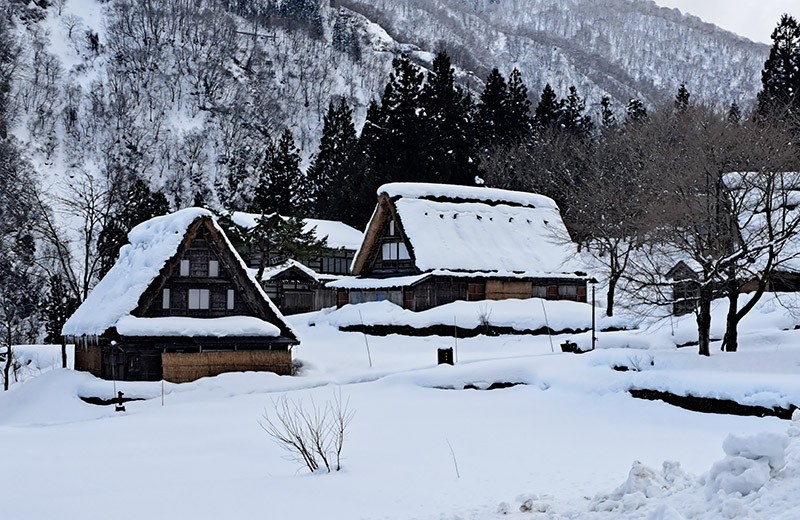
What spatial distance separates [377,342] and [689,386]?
16483 millimetres

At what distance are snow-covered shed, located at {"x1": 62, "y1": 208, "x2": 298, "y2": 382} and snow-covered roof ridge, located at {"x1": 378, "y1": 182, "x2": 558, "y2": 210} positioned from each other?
14189 mm

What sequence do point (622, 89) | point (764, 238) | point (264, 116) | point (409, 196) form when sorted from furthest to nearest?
1. point (622, 89)
2. point (264, 116)
3. point (409, 196)
4. point (764, 238)

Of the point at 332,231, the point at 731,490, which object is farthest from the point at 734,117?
the point at 731,490

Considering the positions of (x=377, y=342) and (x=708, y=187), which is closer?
(x=708, y=187)

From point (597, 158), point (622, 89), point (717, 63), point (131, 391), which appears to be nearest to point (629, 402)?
point (131, 391)

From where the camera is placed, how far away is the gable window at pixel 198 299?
1003 inches

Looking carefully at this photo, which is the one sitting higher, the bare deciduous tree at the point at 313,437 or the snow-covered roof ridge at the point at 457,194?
the snow-covered roof ridge at the point at 457,194

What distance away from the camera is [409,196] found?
3931 cm

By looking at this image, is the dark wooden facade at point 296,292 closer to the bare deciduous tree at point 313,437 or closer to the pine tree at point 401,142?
the pine tree at point 401,142

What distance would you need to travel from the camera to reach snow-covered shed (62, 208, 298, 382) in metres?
24.3

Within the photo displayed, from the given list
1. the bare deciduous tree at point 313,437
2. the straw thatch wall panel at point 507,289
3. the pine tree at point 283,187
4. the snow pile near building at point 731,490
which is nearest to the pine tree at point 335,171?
the pine tree at point 283,187

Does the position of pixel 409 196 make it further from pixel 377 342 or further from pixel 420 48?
pixel 420 48

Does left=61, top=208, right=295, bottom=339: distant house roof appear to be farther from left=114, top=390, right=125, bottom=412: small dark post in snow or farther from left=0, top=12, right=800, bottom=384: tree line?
left=0, top=12, right=800, bottom=384: tree line

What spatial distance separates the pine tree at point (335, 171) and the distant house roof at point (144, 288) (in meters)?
31.5
